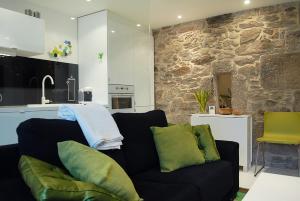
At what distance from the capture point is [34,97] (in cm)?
395

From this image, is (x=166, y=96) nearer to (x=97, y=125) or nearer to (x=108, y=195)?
(x=97, y=125)

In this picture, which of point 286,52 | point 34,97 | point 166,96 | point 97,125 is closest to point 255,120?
point 286,52

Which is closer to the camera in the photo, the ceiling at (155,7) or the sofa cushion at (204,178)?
the sofa cushion at (204,178)

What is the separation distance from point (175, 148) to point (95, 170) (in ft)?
3.81

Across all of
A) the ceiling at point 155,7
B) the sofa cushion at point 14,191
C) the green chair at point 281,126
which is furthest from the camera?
the ceiling at point 155,7

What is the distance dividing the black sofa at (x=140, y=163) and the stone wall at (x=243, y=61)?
1967mm

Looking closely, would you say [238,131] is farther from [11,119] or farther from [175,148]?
[11,119]

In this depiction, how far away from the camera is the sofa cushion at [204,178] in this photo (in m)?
1.88

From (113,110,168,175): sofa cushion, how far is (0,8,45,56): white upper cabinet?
2055mm

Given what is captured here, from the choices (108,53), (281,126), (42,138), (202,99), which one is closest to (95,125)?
(42,138)

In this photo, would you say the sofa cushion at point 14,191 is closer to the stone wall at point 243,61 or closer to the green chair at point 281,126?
the green chair at point 281,126

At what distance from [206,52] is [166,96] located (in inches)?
47.5

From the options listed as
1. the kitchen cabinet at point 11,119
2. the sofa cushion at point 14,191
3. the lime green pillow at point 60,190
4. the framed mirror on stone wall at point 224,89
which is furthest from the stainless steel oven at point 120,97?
the lime green pillow at point 60,190

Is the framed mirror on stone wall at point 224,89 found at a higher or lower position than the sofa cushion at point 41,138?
higher
